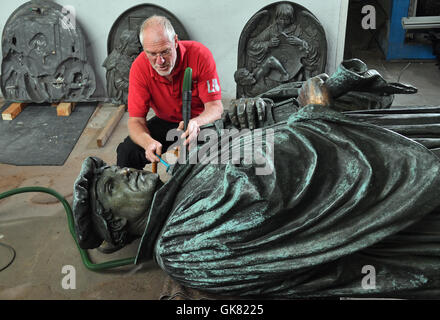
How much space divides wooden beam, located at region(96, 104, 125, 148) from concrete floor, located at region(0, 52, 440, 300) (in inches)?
2.3

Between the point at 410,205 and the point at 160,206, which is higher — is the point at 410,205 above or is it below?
above

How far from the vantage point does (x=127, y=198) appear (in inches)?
80.8

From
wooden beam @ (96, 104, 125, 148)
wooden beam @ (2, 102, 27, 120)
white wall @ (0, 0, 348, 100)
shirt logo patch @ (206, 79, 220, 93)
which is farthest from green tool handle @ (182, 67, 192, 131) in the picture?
wooden beam @ (2, 102, 27, 120)

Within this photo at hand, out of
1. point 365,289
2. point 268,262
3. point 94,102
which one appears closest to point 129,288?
point 268,262

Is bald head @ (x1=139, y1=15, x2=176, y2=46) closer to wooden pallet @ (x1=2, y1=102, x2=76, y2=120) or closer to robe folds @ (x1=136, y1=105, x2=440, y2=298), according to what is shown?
robe folds @ (x1=136, y1=105, x2=440, y2=298)

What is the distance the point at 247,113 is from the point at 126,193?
70cm

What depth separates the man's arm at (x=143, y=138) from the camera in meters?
2.45

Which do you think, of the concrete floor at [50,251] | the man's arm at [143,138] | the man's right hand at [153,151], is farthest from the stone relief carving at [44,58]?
Answer: the man's right hand at [153,151]

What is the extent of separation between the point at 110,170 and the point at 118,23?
8.82 ft

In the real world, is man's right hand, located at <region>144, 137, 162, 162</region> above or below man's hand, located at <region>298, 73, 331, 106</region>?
below

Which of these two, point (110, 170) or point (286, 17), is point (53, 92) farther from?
point (110, 170)

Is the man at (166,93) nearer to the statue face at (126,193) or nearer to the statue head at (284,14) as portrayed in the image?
the statue face at (126,193)

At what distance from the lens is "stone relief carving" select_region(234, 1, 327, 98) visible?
429 centimetres

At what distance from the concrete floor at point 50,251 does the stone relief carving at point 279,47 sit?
1588mm
